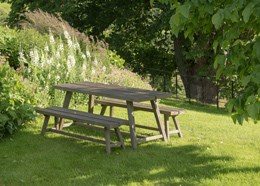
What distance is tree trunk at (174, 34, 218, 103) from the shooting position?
1794 cm

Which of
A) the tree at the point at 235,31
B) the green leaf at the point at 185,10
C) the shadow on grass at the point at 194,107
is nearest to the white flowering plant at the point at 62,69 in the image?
the shadow on grass at the point at 194,107

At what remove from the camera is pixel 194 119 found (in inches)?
426

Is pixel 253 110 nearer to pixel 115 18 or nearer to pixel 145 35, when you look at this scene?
pixel 115 18

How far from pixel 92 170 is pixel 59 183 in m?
0.61

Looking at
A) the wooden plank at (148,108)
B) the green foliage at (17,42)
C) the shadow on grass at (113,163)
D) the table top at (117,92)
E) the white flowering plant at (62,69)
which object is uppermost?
the green foliage at (17,42)

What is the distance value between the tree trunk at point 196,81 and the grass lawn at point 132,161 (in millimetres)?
8938

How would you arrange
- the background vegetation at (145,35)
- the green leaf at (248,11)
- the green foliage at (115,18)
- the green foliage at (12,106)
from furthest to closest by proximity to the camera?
1. the green foliage at (115,18)
2. the background vegetation at (145,35)
3. the green foliage at (12,106)
4. the green leaf at (248,11)

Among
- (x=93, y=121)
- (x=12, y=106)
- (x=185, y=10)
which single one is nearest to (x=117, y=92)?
(x=93, y=121)

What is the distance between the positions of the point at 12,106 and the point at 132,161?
253 cm

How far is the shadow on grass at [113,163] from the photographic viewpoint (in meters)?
6.19

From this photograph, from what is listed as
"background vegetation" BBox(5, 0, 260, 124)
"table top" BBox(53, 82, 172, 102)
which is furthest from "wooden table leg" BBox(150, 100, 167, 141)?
"background vegetation" BBox(5, 0, 260, 124)

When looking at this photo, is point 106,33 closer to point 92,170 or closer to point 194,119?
point 194,119

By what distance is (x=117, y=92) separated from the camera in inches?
317

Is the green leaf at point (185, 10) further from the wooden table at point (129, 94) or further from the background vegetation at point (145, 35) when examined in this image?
the background vegetation at point (145, 35)
